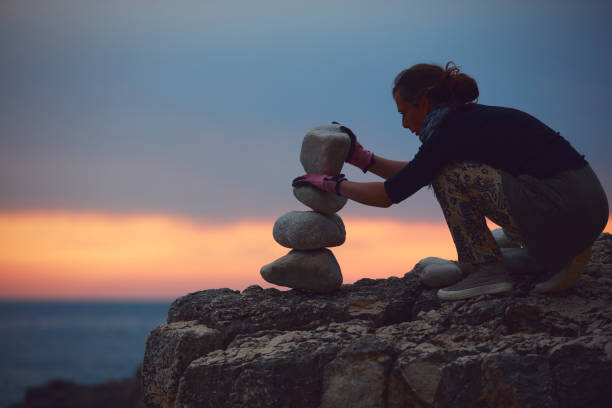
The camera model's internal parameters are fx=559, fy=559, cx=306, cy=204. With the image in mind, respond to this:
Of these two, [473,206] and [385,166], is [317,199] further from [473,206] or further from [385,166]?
[473,206]

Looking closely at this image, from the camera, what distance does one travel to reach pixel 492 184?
330cm

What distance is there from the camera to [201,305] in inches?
163

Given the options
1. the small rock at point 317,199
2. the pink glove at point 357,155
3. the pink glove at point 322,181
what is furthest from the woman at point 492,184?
the pink glove at point 357,155

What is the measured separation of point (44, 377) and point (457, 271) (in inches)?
1817

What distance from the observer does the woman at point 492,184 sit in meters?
3.21

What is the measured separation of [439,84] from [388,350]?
5.55 ft

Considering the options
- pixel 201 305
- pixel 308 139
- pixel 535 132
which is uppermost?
pixel 308 139

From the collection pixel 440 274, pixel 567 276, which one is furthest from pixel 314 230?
pixel 567 276

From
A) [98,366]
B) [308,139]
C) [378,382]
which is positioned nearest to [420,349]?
[378,382]

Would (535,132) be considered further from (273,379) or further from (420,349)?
(273,379)

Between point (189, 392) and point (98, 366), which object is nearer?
point (189, 392)

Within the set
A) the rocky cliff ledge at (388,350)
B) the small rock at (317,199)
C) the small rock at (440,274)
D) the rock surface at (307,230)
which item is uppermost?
the small rock at (317,199)

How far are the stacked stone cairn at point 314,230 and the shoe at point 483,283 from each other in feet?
2.99

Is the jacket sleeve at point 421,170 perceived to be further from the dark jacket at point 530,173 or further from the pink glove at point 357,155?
the pink glove at point 357,155
